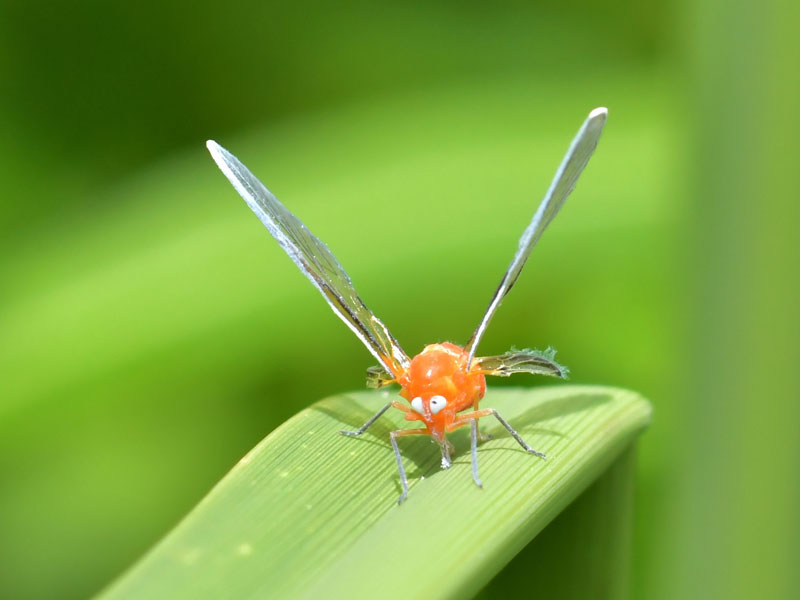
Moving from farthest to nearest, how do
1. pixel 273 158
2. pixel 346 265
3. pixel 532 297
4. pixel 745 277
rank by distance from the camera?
pixel 273 158, pixel 532 297, pixel 346 265, pixel 745 277

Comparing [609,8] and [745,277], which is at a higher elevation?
[609,8]

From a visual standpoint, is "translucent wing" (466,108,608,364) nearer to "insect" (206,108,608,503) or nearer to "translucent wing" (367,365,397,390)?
"insect" (206,108,608,503)

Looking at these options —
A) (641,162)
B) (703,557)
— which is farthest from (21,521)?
(703,557)

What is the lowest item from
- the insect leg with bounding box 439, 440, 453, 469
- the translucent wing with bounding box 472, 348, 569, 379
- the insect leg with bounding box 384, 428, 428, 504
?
the insect leg with bounding box 439, 440, 453, 469

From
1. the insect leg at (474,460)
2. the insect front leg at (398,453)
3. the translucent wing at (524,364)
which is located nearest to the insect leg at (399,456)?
the insect front leg at (398,453)

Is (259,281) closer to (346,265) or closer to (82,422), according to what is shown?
(346,265)

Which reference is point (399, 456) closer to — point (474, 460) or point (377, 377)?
point (474, 460)

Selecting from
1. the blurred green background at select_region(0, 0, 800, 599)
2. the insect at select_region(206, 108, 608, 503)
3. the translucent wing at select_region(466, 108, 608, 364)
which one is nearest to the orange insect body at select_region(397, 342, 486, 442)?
the insect at select_region(206, 108, 608, 503)
